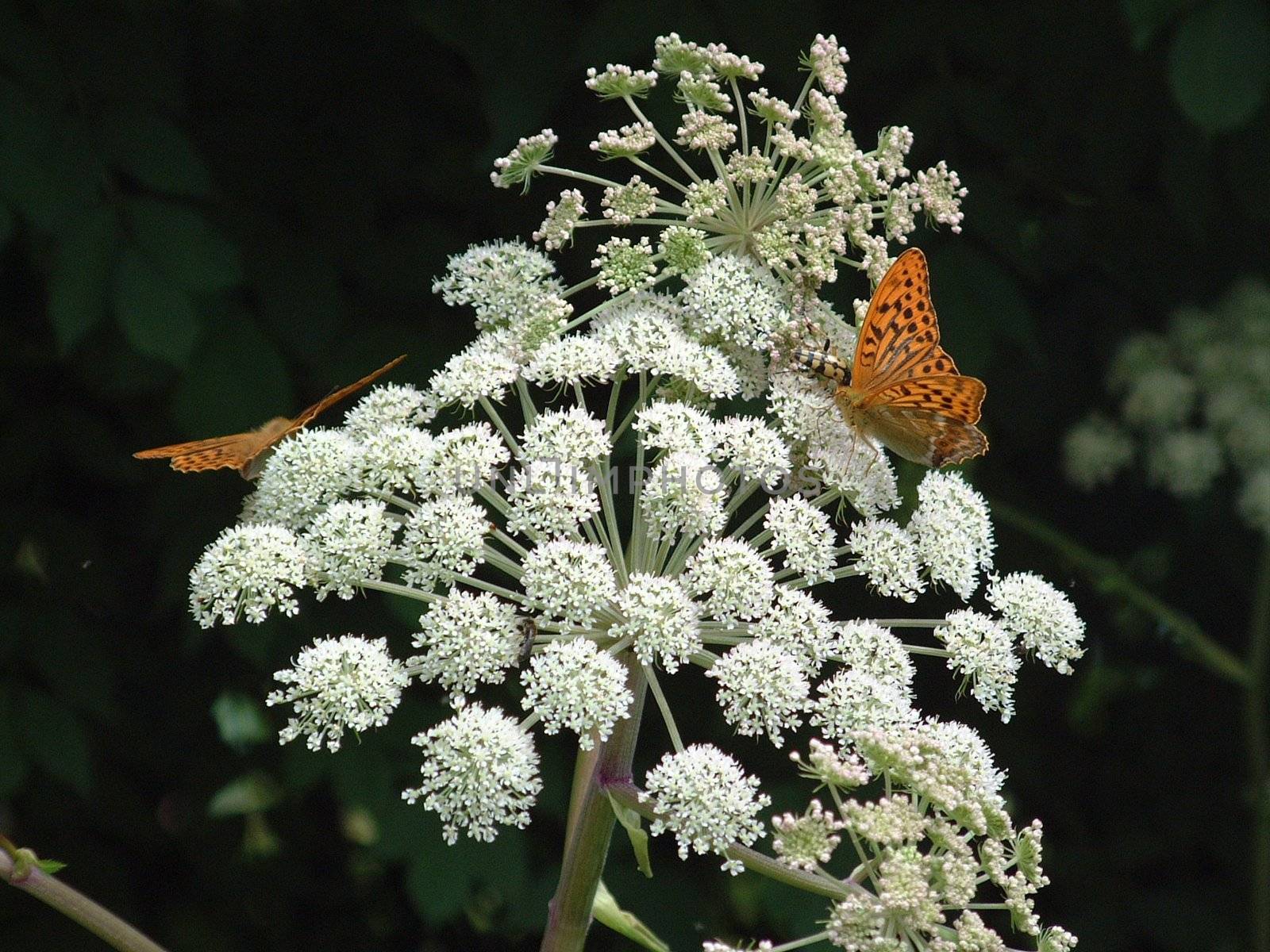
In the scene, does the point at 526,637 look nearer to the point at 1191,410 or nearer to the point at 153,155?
the point at 153,155

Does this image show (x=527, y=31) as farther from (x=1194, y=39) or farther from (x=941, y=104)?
(x=1194, y=39)

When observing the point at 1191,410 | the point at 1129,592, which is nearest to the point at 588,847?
the point at 1129,592

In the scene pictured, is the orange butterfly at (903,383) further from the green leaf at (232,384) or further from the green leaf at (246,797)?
the green leaf at (246,797)

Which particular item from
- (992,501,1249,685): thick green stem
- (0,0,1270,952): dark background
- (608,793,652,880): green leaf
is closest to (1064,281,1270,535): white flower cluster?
(0,0,1270,952): dark background

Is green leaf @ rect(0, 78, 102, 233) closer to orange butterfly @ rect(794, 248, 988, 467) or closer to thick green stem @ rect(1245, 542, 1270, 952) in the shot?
orange butterfly @ rect(794, 248, 988, 467)

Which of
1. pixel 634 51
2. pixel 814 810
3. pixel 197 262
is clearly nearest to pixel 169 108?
pixel 197 262
